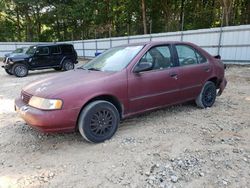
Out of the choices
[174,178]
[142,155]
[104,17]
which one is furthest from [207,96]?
[104,17]

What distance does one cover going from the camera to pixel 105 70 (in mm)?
4488

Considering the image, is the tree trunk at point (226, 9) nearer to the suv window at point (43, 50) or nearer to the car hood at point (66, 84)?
the suv window at point (43, 50)

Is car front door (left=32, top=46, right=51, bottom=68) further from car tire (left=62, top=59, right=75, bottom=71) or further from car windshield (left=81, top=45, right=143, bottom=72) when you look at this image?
car windshield (left=81, top=45, right=143, bottom=72)

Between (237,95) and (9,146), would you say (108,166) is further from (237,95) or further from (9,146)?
(237,95)

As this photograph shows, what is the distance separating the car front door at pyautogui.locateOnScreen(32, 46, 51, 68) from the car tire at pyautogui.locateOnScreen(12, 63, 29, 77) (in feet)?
1.72

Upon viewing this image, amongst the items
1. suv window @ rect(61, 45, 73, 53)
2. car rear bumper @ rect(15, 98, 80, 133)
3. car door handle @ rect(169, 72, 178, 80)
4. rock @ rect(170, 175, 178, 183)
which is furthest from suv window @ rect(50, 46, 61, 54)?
rock @ rect(170, 175, 178, 183)

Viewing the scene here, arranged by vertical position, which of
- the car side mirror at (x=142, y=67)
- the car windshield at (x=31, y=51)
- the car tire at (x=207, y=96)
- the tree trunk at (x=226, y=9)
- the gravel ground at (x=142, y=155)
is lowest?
the gravel ground at (x=142, y=155)

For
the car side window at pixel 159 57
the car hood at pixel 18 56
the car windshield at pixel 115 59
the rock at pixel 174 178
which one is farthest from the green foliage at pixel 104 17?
the rock at pixel 174 178

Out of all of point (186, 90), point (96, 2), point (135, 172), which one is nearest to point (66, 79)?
point (135, 172)

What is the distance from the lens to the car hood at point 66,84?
149 inches

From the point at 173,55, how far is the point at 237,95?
3142mm

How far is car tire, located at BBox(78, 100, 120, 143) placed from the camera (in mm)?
3854

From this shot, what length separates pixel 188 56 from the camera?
17.3 feet

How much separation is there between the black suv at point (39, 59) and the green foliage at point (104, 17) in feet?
23.9
